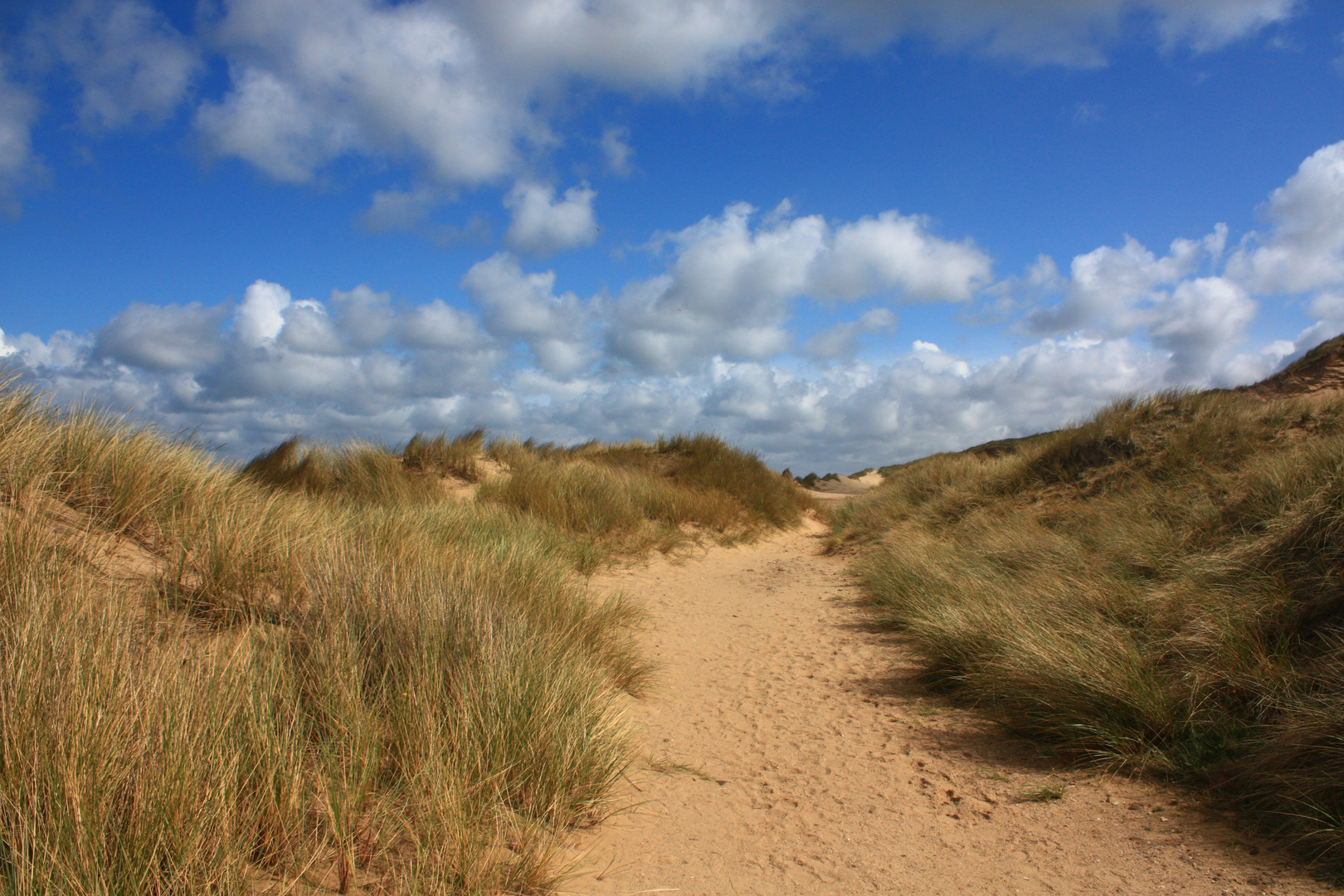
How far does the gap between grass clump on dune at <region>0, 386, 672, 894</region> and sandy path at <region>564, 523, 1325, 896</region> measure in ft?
1.23

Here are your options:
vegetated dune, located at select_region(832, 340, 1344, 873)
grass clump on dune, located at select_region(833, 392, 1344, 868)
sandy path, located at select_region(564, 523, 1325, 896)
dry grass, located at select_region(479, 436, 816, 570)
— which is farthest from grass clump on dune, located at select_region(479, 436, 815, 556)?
sandy path, located at select_region(564, 523, 1325, 896)

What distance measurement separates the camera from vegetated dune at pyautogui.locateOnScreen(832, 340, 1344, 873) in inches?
109

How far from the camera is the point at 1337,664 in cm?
286

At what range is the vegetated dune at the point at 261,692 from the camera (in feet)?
6.07

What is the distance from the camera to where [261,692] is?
2445mm

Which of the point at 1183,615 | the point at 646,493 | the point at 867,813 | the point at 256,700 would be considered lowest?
the point at 867,813

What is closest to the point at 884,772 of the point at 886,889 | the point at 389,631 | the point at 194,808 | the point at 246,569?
the point at 886,889

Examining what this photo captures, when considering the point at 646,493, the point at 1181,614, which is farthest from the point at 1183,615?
the point at 646,493

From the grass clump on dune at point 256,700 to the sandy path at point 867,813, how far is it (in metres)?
0.37

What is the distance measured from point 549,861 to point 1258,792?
283 cm

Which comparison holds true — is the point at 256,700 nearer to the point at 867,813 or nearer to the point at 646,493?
the point at 867,813

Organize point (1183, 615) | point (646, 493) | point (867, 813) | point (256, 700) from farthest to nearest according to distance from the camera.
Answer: point (646, 493) → point (1183, 615) → point (867, 813) → point (256, 700)

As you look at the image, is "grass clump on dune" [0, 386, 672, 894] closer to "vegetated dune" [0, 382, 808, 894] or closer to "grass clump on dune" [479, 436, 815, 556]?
"vegetated dune" [0, 382, 808, 894]

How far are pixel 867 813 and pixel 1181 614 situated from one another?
2547 mm
